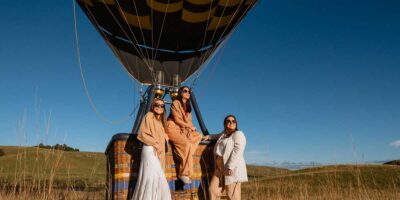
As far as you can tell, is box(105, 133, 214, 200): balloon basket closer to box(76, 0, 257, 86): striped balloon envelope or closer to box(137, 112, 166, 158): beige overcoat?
box(137, 112, 166, 158): beige overcoat

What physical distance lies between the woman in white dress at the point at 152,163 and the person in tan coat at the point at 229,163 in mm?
743

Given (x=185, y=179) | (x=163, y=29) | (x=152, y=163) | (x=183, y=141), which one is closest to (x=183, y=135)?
(x=183, y=141)

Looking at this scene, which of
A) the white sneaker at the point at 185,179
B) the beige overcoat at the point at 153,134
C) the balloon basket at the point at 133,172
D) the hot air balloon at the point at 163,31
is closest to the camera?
the beige overcoat at the point at 153,134

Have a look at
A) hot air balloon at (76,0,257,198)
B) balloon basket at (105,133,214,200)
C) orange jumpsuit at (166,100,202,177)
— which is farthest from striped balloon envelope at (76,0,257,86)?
balloon basket at (105,133,214,200)

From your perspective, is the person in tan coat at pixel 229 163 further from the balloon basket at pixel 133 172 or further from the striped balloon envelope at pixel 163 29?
the striped balloon envelope at pixel 163 29

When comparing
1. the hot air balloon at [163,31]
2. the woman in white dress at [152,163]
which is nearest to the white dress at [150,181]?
the woman in white dress at [152,163]

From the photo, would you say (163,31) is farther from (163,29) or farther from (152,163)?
(152,163)

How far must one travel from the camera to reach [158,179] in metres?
3.99

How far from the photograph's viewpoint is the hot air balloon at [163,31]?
8.07 m

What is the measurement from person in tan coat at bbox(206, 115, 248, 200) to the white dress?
0.76 meters

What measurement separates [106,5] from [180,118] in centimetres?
444

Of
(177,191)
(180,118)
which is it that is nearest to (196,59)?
(180,118)

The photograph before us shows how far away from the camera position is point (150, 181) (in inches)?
156

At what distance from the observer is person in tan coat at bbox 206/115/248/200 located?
429cm
